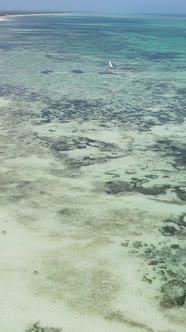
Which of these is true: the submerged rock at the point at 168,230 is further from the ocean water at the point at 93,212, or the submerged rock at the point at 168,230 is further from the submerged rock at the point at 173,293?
the submerged rock at the point at 173,293

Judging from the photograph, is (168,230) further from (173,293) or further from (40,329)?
(40,329)

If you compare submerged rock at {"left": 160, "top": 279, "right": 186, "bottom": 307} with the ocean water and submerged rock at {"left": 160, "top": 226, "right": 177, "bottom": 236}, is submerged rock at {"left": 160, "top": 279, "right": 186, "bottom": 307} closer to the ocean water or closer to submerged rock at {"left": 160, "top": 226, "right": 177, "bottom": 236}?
the ocean water

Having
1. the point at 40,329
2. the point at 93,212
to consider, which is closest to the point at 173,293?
the point at 40,329

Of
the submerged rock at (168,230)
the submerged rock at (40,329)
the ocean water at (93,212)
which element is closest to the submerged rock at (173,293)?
the ocean water at (93,212)

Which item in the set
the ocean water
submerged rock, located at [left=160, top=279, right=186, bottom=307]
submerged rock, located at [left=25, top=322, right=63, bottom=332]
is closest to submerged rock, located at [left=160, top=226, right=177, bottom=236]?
the ocean water

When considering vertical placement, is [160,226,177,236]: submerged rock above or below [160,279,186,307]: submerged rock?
below

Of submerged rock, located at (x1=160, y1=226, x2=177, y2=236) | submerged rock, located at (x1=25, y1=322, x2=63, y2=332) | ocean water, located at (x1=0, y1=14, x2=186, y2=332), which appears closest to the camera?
submerged rock, located at (x1=25, y1=322, x2=63, y2=332)
